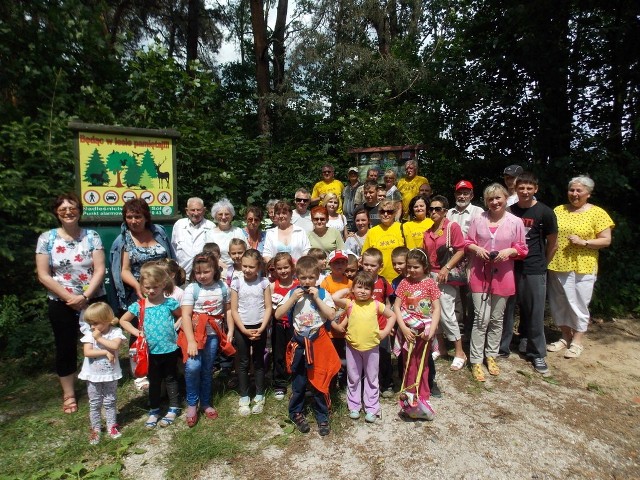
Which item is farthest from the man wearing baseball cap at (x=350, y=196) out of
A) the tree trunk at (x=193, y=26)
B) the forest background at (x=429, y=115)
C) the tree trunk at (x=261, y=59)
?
the tree trunk at (x=193, y=26)

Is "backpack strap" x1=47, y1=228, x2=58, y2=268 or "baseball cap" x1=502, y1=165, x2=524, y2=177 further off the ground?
"baseball cap" x1=502, y1=165, x2=524, y2=177

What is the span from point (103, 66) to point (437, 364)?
25.5 ft

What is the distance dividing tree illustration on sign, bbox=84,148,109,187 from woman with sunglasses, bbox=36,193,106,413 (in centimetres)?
146

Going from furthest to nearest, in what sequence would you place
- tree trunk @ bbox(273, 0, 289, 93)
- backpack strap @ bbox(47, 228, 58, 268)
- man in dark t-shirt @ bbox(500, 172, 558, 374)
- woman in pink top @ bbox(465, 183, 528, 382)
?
tree trunk @ bbox(273, 0, 289, 93)
man in dark t-shirt @ bbox(500, 172, 558, 374)
woman in pink top @ bbox(465, 183, 528, 382)
backpack strap @ bbox(47, 228, 58, 268)

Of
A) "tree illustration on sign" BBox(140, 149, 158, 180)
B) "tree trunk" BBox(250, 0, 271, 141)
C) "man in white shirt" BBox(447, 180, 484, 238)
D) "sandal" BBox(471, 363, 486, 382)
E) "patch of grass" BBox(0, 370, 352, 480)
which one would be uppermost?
"tree trunk" BBox(250, 0, 271, 141)

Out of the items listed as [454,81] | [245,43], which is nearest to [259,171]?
[454,81]

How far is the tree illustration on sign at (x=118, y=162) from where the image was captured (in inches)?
200

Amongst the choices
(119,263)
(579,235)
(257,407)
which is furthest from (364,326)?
(579,235)

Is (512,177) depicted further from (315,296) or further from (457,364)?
(315,296)

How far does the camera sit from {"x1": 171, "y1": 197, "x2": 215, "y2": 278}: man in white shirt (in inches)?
174

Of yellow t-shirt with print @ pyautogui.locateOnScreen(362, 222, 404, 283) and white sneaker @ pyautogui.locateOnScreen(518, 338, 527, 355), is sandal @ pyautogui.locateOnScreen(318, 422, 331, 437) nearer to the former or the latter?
yellow t-shirt with print @ pyautogui.locateOnScreen(362, 222, 404, 283)

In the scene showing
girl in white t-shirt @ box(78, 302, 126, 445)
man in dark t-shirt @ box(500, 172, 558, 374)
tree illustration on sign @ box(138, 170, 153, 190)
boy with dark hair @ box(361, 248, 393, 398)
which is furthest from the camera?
tree illustration on sign @ box(138, 170, 153, 190)

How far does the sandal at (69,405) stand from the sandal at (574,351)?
200 inches

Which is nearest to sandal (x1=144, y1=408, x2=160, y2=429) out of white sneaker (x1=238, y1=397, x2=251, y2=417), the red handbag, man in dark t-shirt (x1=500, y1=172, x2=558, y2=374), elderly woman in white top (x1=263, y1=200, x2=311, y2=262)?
the red handbag
